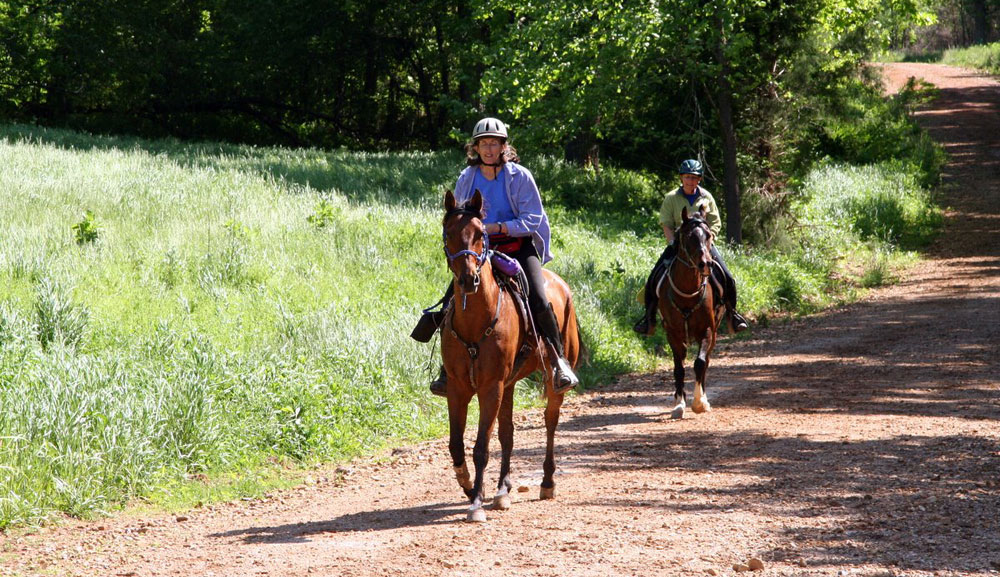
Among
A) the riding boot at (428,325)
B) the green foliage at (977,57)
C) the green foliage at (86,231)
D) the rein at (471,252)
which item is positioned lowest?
the riding boot at (428,325)

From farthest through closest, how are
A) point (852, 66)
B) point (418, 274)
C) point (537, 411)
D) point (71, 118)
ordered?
point (71, 118) → point (852, 66) → point (418, 274) → point (537, 411)

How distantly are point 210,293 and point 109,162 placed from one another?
10.7 m

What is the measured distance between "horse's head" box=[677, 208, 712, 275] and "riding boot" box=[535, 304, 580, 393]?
12.4 ft

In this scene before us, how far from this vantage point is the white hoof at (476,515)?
7266 mm

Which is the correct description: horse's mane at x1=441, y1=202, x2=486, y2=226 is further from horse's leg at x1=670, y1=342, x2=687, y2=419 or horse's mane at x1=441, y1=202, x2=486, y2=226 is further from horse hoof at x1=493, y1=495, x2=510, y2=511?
horse's leg at x1=670, y1=342, x2=687, y2=419

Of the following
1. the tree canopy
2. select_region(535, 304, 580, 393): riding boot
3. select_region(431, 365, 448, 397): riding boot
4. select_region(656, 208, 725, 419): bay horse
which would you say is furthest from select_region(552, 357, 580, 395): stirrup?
the tree canopy

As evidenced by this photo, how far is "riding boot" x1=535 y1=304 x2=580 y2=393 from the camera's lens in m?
8.16

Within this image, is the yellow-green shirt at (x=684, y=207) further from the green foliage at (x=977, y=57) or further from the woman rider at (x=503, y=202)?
the green foliage at (x=977, y=57)

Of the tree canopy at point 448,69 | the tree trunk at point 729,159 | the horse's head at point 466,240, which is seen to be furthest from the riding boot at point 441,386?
the tree trunk at point 729,159

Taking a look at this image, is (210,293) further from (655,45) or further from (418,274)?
(655,45)

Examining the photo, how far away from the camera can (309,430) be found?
10000mm

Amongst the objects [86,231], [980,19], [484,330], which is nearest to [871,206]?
[86,231]

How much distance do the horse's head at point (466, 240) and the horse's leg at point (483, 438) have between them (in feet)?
3.03

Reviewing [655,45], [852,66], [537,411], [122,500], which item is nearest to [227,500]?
[122,500]
